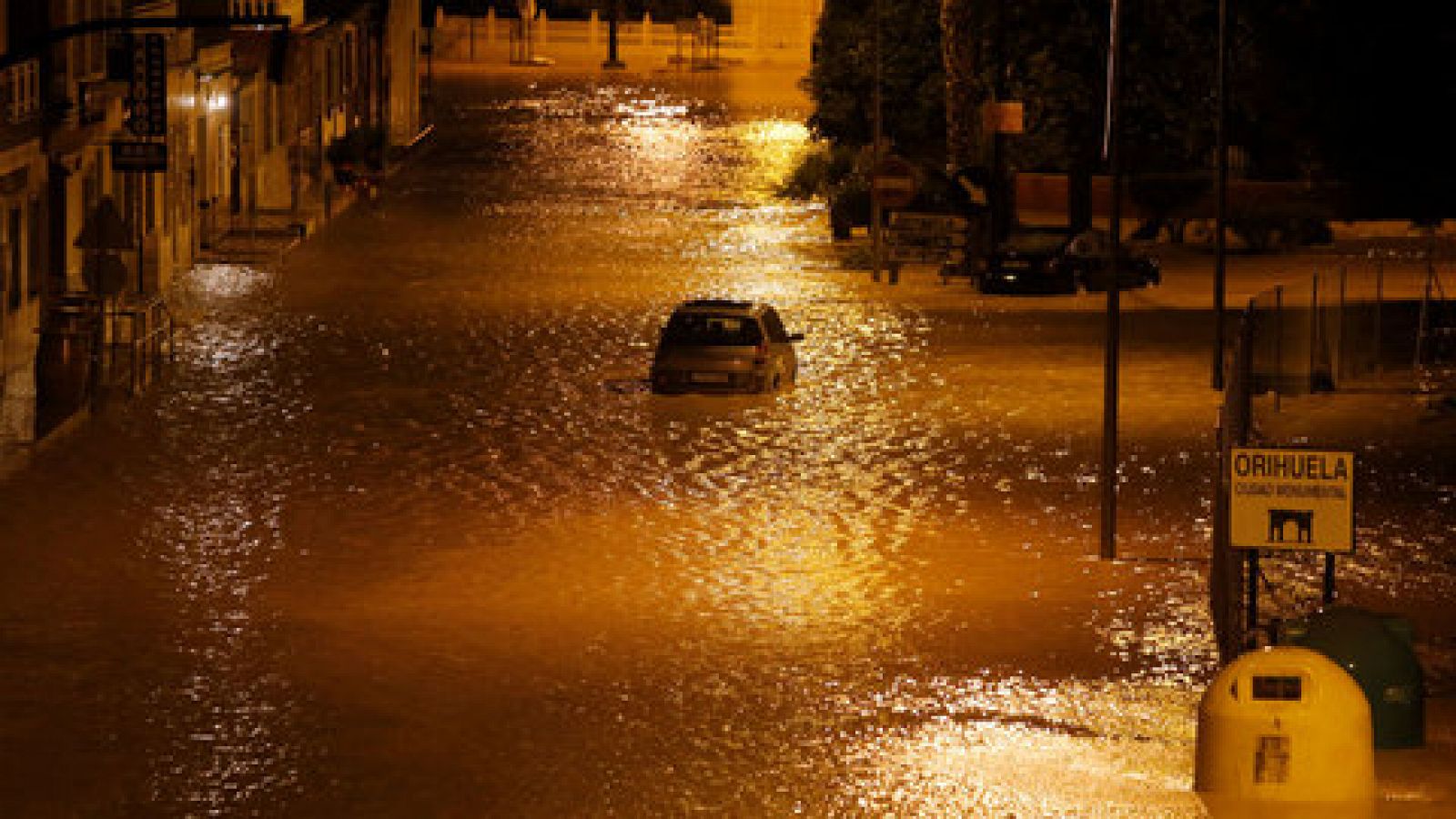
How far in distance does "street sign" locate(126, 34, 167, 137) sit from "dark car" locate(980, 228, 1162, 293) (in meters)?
14.0

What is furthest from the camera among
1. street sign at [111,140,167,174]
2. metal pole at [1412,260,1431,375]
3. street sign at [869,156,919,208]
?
street sign at [869,156,919,208]

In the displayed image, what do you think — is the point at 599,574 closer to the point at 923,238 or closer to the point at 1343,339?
the point at 1343,339

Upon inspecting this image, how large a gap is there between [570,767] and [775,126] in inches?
2607

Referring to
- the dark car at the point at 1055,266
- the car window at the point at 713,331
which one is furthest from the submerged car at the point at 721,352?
the dark car at the point at 1055,266

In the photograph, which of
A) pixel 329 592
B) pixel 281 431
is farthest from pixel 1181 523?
pixel 281 431

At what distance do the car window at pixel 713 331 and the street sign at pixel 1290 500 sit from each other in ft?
57.1

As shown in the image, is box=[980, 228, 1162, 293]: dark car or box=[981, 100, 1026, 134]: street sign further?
box=[981, 100, 1026, 134]: street sign

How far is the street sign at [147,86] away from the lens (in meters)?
44.8

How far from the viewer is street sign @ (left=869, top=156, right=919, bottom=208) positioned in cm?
5256

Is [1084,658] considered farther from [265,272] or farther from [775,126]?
[775,126]

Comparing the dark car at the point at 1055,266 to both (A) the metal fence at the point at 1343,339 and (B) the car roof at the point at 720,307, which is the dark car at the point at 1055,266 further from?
(B) the car roof at the point at 720,307

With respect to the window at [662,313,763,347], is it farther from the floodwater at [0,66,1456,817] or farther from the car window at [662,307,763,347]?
the floodwater at [0,66,1456,817]

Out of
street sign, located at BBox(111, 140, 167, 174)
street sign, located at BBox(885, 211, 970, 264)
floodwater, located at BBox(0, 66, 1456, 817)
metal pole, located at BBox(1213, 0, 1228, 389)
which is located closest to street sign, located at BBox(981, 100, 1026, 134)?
street sign, located at BBox(885, 211, 970, 264)

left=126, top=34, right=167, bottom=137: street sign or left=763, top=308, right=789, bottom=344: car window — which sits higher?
left=126, top=34, right=167, bottom=137: street sign
